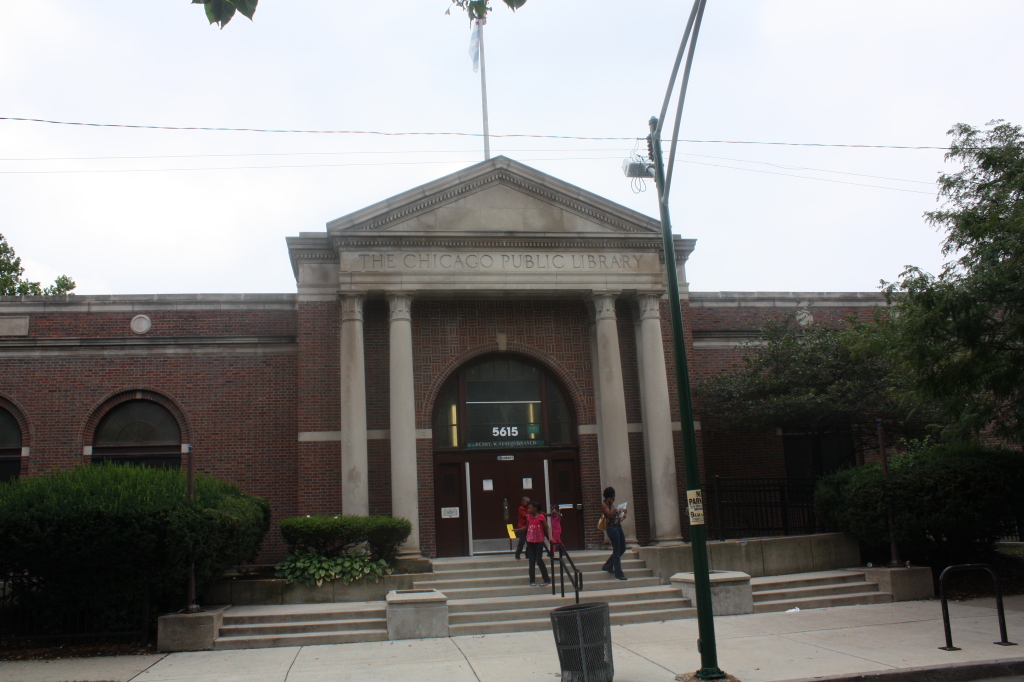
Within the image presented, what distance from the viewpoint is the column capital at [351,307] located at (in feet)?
61.0

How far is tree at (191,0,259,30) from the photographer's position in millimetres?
5328

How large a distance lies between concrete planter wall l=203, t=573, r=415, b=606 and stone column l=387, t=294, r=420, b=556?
2130 mm

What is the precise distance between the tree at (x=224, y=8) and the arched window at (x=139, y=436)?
1650cm

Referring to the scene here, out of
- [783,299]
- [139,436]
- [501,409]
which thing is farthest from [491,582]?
[783,299]

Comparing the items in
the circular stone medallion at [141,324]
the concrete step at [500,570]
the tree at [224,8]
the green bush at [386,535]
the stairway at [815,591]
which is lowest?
the stairway at [815,591]

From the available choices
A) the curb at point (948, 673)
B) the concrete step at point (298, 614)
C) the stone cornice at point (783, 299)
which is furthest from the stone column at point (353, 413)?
the curb at point (948, 673)

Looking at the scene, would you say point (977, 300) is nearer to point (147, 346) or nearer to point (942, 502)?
point (942, 502)

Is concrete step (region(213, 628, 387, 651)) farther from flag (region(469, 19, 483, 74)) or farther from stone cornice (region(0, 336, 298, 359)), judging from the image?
flag (region(469, 19, 483, 74))

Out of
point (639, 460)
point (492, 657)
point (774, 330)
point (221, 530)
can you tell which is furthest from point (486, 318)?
point (492, 657)

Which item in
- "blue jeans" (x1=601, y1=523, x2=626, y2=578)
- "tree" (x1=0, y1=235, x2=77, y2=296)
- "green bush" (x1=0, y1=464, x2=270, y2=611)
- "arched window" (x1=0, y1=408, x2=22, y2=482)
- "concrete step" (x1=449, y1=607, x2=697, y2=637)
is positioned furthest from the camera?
"tree" (x1=0, y1=235, x2=77, y2=296)

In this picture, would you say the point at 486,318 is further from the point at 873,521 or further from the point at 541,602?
the point at 873,521

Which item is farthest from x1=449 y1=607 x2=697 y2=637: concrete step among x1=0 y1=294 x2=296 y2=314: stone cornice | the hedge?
x1=0 y1=294 x2=296 y2=314: stone cornice

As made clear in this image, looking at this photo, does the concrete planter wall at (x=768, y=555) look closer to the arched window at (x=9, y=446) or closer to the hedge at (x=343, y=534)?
the hedge at (x=343, y=534)

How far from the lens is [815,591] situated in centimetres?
1487
